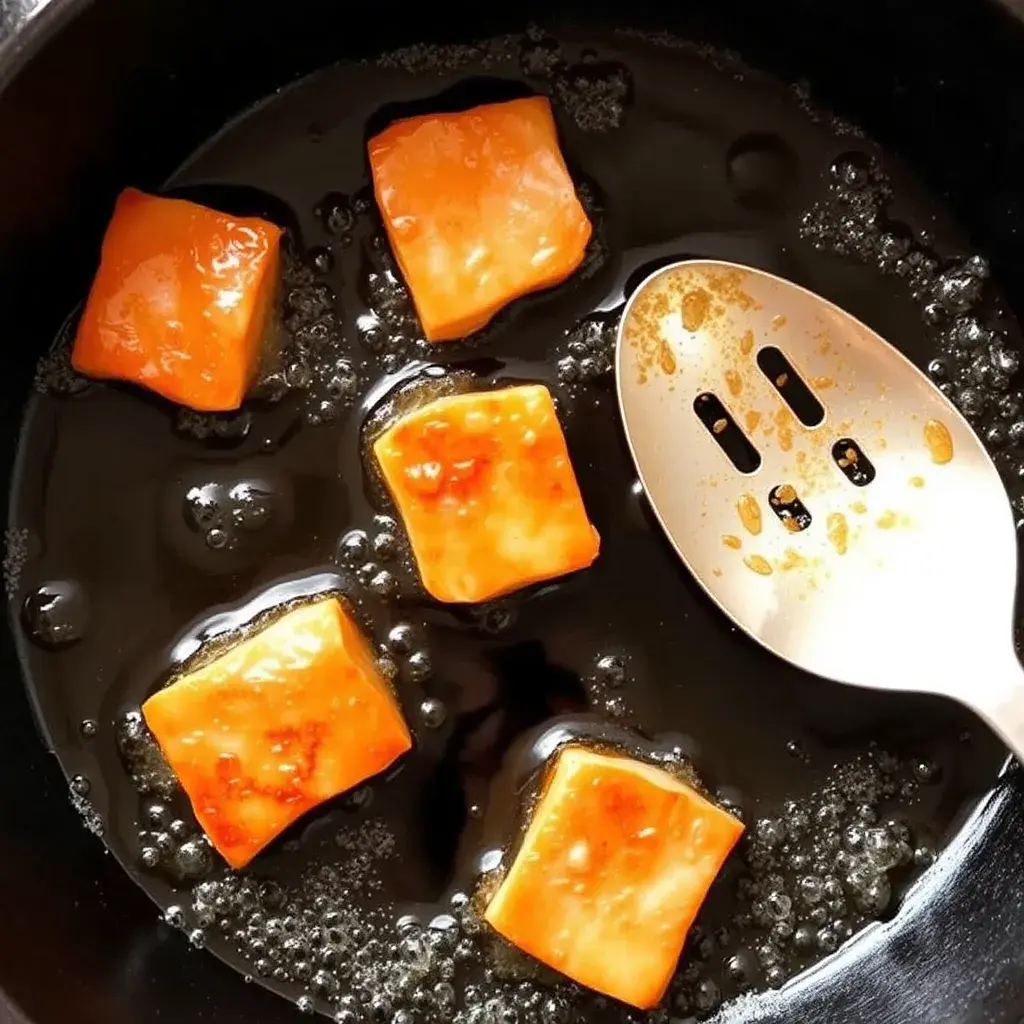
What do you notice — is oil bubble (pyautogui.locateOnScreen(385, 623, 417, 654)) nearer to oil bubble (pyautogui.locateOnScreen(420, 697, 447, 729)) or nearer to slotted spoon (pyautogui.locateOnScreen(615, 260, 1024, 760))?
oil bubble (pyautogui.locateOnScreen(420, 697, 447, 729))

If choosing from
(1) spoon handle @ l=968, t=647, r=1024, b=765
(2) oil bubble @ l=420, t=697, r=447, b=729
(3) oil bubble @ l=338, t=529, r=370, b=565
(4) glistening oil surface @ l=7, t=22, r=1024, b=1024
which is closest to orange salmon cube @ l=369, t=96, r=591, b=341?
(4) glistening oil surface @ l=7, t=22, r=1024, b=1024

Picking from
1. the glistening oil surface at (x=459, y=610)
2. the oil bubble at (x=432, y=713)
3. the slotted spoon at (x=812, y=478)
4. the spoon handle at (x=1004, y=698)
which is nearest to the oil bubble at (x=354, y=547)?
the glistening oil surface at (x=459, y=610)

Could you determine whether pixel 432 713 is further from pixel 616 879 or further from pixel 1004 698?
pixel 1004 698

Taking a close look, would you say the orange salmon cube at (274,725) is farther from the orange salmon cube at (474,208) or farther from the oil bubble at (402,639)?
the orange salmon cube at (474,208)

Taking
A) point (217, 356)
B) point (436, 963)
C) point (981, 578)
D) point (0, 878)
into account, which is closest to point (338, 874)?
point (436, 963)

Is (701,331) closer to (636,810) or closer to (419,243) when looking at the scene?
(419,243)

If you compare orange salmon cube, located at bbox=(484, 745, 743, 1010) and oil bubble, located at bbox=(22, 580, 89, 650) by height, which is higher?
oil bubble, located at bbox=(22, 580, 89, 650)
